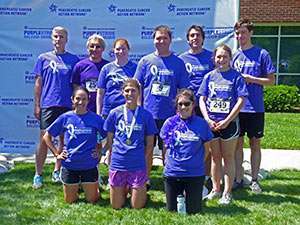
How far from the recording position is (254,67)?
6750mm

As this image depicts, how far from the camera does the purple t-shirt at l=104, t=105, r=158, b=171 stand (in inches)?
242

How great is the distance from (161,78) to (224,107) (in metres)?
0.80

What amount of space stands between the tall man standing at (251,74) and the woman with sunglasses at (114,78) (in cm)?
131

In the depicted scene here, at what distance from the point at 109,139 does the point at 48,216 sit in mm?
1100

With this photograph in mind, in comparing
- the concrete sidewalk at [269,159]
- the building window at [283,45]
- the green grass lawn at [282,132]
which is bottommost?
the concrete sidewalk at [269,159]

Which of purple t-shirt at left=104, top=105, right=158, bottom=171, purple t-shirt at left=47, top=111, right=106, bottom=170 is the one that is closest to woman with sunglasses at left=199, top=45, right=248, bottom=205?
purple t-shirt at left=104, top=105, right=158, bottom=171

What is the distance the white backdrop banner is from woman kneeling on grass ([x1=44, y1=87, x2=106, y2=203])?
212cm

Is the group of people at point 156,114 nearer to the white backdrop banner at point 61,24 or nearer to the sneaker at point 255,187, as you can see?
the sneaker at point 255,187

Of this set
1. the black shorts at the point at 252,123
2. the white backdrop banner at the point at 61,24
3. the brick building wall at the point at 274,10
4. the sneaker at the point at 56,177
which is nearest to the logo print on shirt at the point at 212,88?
the black shorts at the point at 252,123

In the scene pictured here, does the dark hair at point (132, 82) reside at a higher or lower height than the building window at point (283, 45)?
lower

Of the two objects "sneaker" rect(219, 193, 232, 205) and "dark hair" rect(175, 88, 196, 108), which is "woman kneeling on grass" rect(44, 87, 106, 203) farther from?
"sneaker" rect(219, 193, 232, 205)

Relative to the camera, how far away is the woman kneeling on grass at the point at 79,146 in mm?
6332

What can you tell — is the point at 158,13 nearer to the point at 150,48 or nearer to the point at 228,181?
the point at 150,48

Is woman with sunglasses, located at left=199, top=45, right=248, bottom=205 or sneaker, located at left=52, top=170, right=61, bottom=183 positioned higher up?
woman with sunglasses, located at left=199, top=45, right=248, bottom=205
